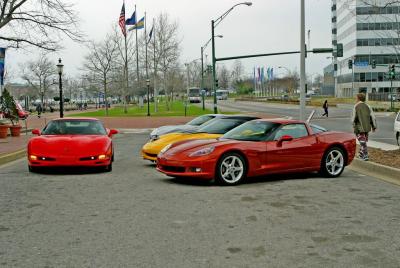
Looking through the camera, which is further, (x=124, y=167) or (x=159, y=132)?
(x=159, y=132)

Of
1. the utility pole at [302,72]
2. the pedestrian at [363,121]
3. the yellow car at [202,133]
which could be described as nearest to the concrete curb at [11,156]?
the yellow car at [202,133]

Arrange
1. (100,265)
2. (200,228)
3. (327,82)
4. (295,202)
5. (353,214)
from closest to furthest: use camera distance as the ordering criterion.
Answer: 1. (100,265)
2. (200,228)
3. (353,214)
4. (295,202)
5. (327,82)

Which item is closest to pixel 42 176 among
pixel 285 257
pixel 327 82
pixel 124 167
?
pixel 124 167

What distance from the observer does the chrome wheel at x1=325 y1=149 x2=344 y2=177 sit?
35.8 ft

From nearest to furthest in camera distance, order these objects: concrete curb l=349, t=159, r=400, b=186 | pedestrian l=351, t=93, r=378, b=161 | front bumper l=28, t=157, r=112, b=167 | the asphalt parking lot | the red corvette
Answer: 1. the asphalt parking lot
2. the red corvette
3. concrete curb l=349, t=159, r=400, b=186
4. front bumper l=28, t=157, r=112, b=167
5. pedestrian l=351, t=93, r=378, b=161

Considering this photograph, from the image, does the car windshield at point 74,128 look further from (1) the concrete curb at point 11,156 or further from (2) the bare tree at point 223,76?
(2) the bare tree at point 223,76

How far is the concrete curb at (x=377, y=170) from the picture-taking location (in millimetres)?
10562

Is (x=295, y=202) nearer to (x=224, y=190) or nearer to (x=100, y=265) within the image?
(x=224, y=190)

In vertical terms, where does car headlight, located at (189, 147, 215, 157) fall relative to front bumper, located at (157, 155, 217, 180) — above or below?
above

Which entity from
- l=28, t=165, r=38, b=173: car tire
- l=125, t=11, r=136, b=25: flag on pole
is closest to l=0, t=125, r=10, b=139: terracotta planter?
l=28, t=165, r=38, b=173: car tire

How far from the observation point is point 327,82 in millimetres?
161875

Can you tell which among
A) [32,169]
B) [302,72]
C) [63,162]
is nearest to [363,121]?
[63,162]

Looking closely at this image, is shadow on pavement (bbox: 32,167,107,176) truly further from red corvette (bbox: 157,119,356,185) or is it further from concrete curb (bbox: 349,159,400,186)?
concrete curb (bbox: 349,159,400,186)

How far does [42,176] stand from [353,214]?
7.04 metres
